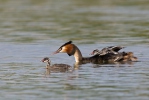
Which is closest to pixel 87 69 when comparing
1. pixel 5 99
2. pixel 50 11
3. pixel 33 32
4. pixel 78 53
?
pixel 78 53

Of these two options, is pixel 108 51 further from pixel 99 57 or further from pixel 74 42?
pixel 74 42

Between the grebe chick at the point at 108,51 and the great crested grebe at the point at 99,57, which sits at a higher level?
the grebe chick at the point at 108,51

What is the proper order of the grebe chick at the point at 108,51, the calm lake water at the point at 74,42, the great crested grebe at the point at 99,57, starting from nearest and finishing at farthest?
the calm lake water at the point at 74,42 < the great crested grebe at the point at 99,57 < the grebe chick at the point at 108,51

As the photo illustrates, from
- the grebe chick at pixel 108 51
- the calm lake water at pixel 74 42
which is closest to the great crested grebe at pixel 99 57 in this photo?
the grebe chick at pixel 108 51

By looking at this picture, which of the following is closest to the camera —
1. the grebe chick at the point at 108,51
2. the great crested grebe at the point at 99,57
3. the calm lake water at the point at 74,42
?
the calm lake water at the point at 74,42

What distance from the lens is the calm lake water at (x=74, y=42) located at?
13.5 metres

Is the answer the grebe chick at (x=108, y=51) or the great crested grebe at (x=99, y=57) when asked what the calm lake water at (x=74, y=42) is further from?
the grebe chick at (x=108, y=51)

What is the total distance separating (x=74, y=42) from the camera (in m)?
22.9

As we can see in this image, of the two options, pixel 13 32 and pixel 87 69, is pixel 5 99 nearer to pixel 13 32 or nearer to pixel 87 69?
pixel 87 69

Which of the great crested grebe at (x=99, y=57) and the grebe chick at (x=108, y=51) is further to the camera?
the grebe chick at (x=108, y=51)

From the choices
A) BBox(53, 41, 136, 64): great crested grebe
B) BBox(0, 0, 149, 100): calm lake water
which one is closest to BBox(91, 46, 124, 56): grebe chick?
BBox(53, 41, 136, 64): great crested grebe

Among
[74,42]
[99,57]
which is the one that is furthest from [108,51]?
[74,42]

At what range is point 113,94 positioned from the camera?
12898 millimetres

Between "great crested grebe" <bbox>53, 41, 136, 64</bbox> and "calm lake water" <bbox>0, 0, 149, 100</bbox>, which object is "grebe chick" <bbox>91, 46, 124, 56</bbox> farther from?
"calm lake water" <bbox>0, 0, 149, 100</bbox>
